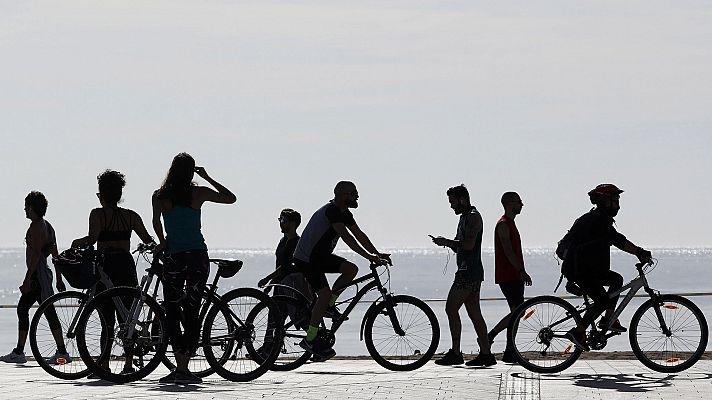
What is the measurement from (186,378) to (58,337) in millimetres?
1901

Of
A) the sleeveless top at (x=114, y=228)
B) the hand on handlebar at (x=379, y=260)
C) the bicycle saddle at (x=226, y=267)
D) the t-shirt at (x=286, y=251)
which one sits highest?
the sleeveless top at (x=114, y=228)

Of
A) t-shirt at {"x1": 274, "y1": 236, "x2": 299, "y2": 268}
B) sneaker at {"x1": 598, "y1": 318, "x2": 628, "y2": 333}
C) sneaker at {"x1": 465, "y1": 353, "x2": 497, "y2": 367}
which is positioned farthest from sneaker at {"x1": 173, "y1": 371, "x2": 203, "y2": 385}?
sneaker at {"x1": 598, "y1": 318, "x2": 628, "y2": 333}

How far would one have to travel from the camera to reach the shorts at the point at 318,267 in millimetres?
12398

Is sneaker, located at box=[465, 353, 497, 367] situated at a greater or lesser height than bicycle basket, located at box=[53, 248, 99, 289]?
lesser

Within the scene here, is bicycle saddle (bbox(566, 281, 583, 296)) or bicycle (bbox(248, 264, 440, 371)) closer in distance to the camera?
bicycle saddle (bbox(566, 281, 583, 296))

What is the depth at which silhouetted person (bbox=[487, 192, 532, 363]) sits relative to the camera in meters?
13.3

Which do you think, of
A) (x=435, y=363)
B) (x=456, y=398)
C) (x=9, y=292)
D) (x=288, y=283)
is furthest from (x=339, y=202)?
(x=9, y=292)

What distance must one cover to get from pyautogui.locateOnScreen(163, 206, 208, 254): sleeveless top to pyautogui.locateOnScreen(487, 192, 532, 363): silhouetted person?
10.6ft

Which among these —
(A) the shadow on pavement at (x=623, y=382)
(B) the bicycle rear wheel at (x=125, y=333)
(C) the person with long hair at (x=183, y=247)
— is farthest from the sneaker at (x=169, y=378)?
(A) the shadow on pavement at (x=623, y=382)

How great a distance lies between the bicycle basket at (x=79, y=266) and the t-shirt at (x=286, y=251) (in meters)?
2.33

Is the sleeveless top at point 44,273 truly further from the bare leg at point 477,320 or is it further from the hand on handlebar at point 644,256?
the hand on handlebar at point 644,256

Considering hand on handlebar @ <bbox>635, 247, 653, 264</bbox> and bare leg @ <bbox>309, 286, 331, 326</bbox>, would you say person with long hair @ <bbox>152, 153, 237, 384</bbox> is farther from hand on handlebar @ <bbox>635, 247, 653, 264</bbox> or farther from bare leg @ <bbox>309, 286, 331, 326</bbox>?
hand on handlebar @ <bbox>635, 247, 653, 264</bbox>

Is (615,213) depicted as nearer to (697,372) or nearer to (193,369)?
(697,372)

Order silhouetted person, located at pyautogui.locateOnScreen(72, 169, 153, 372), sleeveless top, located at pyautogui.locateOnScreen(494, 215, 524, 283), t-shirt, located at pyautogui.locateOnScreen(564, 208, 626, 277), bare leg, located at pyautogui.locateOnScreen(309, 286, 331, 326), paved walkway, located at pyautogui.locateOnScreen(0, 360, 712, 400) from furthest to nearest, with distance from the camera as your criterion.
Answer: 1. sleeveless top, located at pyautogui.locateOnScreen(494, 215, 524, 283)
2. bare leg, located at pyautogui.locateOnScreen(309, 286, 331, 326)
3. t-shirt, located at pyautogui.locateOnScreen(564, 208, 626, 277)
4. silhouetted person, located at pyautogui.locateOnScreen(72, 169, 153, 372)
5. paved walkway, located at pyautogui.locateOnScreen(0, 360, 712, 400)
